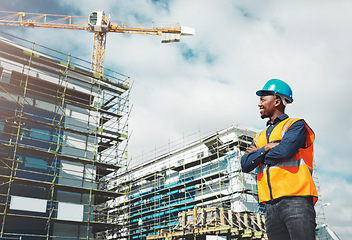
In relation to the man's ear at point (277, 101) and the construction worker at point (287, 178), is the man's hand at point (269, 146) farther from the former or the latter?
the man's ear at point (277, 101)

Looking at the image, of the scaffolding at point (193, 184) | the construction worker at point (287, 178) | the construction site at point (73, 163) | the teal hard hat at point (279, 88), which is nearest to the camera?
the construction worker at point (287, 178)

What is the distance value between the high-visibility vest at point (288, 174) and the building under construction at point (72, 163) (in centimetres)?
1394

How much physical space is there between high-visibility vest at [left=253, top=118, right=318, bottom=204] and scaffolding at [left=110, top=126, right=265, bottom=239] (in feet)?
57.7

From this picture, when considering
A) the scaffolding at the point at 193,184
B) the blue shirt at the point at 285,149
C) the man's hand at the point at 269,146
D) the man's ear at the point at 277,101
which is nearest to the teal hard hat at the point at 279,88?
the man's ear at the point at 277,101

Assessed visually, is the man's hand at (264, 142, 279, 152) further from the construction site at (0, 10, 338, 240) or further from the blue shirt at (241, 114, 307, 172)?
the construction site at (0, 10, 338, 240)

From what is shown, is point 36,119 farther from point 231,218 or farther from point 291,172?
point 291,172

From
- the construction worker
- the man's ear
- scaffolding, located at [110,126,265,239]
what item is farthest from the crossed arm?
scaffolding, located at [110,126,265,239]

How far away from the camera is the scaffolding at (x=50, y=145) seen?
17750mm

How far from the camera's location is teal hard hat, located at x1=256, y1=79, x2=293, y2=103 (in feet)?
7.61

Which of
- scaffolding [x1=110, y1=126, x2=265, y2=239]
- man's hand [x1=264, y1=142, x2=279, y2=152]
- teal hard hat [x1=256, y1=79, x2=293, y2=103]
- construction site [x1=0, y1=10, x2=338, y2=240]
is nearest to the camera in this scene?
man's hand [x1=264, y1=142, x2=279, y2=152]

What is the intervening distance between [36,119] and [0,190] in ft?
15.4

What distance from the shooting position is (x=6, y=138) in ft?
61.3

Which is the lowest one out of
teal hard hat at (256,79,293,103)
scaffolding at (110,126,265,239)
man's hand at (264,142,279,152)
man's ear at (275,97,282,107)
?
man's hand at (264,142,279,152)

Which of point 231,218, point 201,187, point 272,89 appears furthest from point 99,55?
point 272,89
